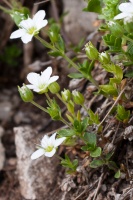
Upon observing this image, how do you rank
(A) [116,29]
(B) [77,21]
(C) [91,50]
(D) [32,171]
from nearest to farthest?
(A) [116,29] < (C) [91,50] < (D) [32,171] < (B) [77,21]

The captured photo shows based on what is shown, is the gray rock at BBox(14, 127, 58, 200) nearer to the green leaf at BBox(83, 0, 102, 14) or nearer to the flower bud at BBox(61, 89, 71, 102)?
the flower bud at BBox(61, 89, 71, 102)

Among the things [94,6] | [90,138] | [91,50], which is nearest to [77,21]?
[94,6]

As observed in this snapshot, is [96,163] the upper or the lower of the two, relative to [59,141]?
lower

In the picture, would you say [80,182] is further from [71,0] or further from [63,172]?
[71,0]

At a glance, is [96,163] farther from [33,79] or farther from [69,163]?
[33,79]

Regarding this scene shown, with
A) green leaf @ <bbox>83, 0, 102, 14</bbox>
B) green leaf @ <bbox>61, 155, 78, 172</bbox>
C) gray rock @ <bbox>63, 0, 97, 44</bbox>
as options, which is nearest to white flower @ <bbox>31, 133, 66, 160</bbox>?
green leaf @ <bbox>61, 155, 78, 172</bbox>

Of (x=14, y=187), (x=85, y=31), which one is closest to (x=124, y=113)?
(x=14, y=187)
